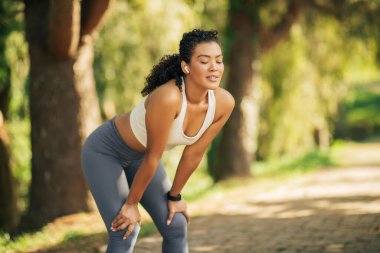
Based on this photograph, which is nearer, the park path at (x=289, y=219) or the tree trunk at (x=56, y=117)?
the park path at (x=289, y=219)

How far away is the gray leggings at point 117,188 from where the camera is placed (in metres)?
3.07

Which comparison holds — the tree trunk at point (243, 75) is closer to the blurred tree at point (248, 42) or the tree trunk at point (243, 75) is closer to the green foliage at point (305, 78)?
the blurred tree at point (248, 42)

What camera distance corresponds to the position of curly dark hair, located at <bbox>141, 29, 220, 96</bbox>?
3.06m

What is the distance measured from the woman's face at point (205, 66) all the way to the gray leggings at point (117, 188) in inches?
24.3

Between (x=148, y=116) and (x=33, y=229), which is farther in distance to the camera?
(x=33, y=229)

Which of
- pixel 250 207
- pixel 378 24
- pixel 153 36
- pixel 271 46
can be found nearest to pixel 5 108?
pixel 153 36

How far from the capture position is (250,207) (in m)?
7.24

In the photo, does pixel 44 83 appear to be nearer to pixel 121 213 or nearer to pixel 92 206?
pixel 92 206

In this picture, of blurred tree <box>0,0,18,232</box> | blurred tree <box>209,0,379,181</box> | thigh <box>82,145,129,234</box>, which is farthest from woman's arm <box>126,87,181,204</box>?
blurred tree <box>209,0,379,181</box>

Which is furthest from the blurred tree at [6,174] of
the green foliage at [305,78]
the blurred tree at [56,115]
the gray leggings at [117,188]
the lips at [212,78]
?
the green foliage at [305,78]

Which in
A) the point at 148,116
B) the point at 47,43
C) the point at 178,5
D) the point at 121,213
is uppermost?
the point at 178,5

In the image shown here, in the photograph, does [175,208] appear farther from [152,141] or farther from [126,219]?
[152,141]

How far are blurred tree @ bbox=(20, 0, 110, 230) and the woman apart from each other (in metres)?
3.23

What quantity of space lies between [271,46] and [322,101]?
4.62m
